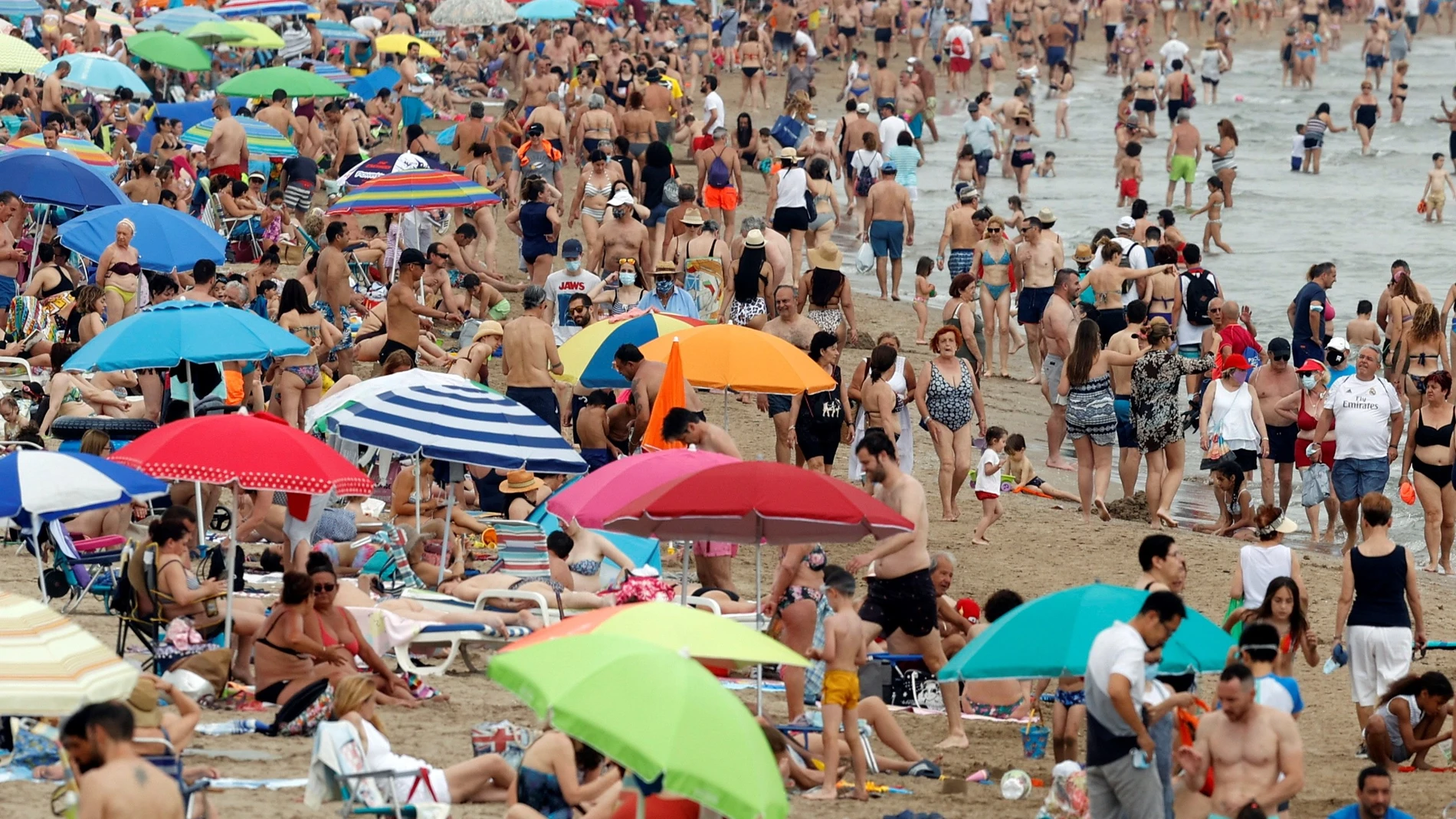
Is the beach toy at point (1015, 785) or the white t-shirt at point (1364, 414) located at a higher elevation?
the white t-shirt at point (1364, 414)

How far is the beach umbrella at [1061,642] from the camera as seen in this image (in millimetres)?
7121

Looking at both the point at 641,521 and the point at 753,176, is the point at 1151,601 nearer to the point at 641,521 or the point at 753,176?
the point at 641,521

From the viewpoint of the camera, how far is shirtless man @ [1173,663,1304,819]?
6609 millimetres

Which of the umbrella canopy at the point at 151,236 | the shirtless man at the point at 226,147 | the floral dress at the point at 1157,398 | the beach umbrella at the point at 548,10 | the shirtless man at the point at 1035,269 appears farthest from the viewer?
the beach umbrella at the point at 548,10

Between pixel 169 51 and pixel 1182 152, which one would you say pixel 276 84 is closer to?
pixel 169 51

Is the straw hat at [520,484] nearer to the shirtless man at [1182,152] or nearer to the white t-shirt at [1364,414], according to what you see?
the white t-shirt at [1364,414]

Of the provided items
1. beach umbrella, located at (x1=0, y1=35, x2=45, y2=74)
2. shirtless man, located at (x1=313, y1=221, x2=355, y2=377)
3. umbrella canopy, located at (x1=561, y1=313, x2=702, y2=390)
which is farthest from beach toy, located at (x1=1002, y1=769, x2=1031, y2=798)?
beach umbrella, located at (x1=0, y1=35, x2=45, y2=74)

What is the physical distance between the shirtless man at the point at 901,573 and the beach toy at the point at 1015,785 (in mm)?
656

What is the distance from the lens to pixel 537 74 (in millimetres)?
24031

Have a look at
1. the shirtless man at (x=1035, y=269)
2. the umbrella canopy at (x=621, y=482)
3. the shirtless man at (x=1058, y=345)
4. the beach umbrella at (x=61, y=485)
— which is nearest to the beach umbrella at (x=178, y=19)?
the shirtless man at (x=1035, y=269)

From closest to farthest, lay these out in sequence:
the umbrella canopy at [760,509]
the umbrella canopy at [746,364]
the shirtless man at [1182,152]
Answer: the umbrella canopy at [760,509]
the umbrella canopy at [746,364]
the shirtless man at [1182,152]

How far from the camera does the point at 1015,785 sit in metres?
8.28

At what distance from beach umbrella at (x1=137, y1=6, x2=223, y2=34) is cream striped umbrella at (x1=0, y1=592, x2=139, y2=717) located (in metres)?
21.2

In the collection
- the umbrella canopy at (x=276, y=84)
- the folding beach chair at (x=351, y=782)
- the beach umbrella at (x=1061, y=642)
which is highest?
the umbrella canopy at (x=276, y=84)
